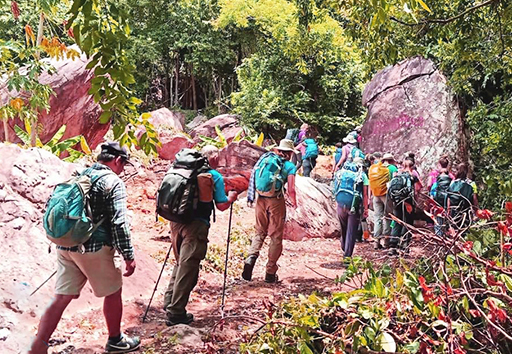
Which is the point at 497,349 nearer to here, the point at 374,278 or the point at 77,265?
the point at 374,278

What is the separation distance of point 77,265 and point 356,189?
4.26 m

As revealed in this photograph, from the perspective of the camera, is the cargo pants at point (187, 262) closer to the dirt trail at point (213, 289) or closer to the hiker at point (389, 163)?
the dirt trail at point (213, 289)

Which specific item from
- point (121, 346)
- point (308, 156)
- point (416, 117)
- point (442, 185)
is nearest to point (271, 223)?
point (121, 346)

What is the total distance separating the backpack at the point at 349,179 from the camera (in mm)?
6562

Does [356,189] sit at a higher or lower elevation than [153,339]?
higher

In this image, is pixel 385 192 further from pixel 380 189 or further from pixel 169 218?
pixel 169 218

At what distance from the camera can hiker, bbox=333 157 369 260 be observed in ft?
21.5

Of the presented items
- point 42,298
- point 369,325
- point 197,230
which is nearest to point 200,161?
point 197,230

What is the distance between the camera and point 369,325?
80.5 inches

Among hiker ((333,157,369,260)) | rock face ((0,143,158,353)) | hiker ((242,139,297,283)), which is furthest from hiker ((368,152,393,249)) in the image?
rock face ((0,143,158,353))

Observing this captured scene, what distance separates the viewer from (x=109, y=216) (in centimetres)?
339

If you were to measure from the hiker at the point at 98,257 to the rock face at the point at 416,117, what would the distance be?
8.65m

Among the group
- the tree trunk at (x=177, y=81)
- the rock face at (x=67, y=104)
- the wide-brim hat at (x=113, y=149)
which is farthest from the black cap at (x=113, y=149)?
the tree trunk at (x=177, y=81)

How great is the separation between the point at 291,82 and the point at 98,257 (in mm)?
14221
